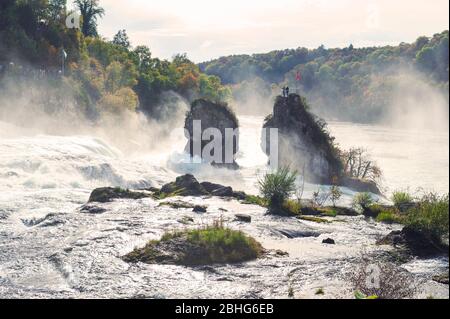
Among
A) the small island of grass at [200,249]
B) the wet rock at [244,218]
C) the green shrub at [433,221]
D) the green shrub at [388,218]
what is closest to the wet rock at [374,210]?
the green shrub at [388,218]

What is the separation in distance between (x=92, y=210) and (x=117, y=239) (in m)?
6.22

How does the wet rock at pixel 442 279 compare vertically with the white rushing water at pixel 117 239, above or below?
above

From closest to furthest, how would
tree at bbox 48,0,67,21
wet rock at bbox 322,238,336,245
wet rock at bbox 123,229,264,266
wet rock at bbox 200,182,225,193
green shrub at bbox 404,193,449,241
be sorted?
wet rock at bbox 123,229,264,266, green shrub at bbox 404,193,449,241, wet rock at bbox 322,238,336,245, wet rock at bbox 200,182,225,193, tree at bbox 48,0,67,21

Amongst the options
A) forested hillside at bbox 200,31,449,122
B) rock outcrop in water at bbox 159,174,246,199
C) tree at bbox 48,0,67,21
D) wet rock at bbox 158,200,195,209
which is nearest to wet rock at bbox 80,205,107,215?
wet rock at bbox 158,200,195,209

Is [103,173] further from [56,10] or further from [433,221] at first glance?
[56,10]

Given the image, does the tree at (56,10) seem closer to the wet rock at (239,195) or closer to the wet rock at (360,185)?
the wet rock at (360,185)

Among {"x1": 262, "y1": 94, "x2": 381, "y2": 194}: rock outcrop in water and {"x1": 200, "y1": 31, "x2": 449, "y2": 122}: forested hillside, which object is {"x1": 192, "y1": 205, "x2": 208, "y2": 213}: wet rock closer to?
{"x1": 262, "y1": 94, "x2": 381, "y2": 194}: rock outcrop in water

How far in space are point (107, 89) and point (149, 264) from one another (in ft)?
251

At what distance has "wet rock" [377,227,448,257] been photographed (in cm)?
2169

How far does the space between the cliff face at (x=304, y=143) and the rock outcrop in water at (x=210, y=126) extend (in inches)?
302

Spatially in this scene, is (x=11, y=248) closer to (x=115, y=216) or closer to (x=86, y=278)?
(x=86, y=278)

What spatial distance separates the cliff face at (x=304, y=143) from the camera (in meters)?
54.8

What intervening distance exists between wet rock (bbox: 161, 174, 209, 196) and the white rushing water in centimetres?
211

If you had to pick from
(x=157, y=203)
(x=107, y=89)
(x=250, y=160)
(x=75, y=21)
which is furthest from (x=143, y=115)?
(x=157, y=203)
